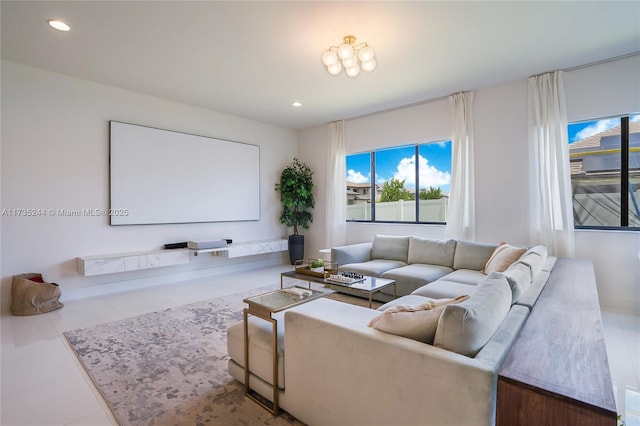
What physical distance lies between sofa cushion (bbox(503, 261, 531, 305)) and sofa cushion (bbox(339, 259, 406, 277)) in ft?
6.20

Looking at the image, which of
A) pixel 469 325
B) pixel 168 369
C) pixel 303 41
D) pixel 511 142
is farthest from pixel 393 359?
pixel 511 142

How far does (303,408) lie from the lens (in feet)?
5.32

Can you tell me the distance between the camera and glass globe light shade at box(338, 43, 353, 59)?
9.44ft

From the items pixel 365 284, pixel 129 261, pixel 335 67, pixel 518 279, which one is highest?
pixel 335 67

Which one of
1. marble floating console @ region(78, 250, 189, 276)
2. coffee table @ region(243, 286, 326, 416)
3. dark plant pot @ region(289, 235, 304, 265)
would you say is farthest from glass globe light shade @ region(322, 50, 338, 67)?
dark plant pot @ region(289, 235, 304, 265)

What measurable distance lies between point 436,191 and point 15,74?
5.81 meters

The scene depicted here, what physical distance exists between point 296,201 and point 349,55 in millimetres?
3645

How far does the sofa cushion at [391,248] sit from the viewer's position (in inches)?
178

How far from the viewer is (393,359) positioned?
4.03ft

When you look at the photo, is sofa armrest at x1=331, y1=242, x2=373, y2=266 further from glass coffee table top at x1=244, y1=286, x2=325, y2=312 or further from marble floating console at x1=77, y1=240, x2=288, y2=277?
glass coffee table top at x1=244, y1=286, x2=325, y2=312

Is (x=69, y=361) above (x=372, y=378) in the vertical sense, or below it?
below

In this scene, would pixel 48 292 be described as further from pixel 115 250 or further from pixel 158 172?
pixel 158 172

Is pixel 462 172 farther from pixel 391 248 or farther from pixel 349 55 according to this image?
pixel 349 55

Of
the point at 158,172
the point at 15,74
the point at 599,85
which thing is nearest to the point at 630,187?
the point at 599,85
